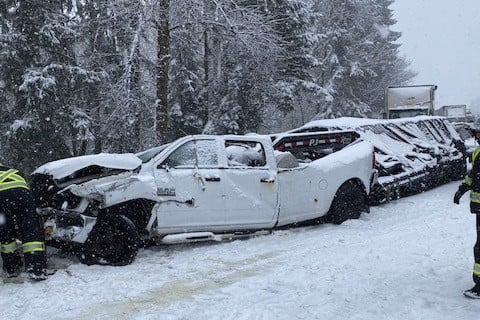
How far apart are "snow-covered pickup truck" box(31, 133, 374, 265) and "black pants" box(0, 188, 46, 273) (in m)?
0.55

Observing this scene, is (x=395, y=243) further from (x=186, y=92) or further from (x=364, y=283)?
(x=186, y=92)

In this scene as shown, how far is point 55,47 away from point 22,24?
127cm

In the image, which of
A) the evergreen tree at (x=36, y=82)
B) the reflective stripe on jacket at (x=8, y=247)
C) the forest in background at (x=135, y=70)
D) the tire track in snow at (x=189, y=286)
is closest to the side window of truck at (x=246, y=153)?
the tire track in snow at (x=189, y=286)

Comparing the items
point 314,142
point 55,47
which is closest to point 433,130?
point 314,142

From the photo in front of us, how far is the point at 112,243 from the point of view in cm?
607

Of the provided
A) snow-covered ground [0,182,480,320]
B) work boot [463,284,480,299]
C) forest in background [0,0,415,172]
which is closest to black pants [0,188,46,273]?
snow-covered ground [0,182,480,320]

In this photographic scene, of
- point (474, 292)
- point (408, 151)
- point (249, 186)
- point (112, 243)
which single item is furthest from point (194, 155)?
point (408, 151)

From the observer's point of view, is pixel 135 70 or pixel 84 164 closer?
pixel 84 164

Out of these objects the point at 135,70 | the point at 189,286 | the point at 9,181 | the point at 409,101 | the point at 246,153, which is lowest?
the point at 189,286

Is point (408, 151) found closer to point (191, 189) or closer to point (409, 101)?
point (191, 189)

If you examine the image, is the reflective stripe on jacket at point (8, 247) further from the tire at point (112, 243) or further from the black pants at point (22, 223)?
the tire at point (112, 243)

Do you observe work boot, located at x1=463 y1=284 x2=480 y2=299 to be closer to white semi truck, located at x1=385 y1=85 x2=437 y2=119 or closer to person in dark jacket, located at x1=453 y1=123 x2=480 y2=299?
person in dark jacket, located at x1=453 y1=123 x2=480 y2=299

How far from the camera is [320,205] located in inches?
320

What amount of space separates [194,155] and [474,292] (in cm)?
405
